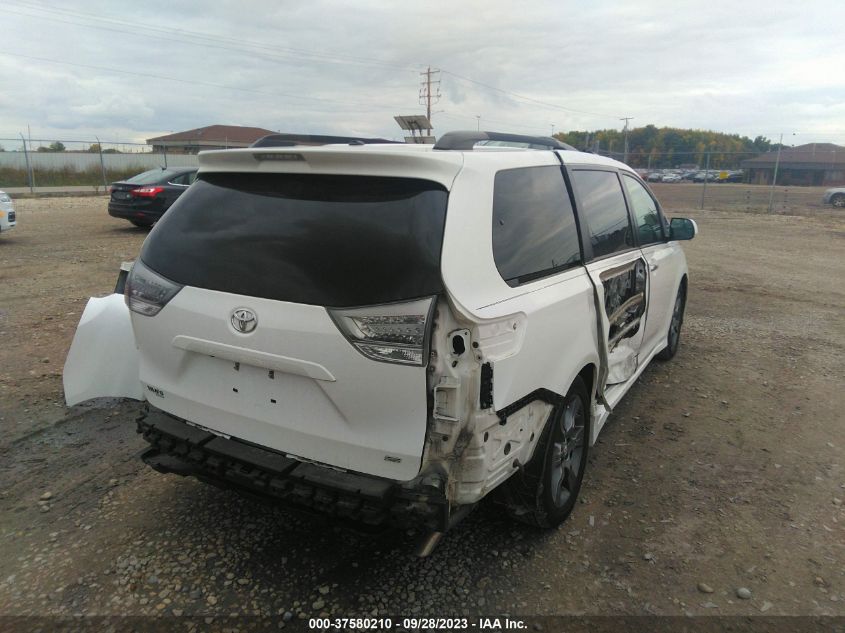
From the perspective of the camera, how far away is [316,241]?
2.26 metres

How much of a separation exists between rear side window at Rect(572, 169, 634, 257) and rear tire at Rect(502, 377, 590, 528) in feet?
3.03

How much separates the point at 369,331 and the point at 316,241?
428 mm

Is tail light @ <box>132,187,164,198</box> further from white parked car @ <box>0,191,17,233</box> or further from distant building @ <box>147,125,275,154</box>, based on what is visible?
distant building @ <box>147,125,275,154</box>

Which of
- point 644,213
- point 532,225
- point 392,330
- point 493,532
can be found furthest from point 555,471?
point 644,213

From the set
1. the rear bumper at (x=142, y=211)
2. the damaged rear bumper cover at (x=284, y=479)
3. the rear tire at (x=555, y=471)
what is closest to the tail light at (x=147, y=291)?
the damaged rear bumper cover at (x=284, y=479)

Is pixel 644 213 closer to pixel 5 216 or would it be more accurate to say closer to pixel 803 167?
pixel 5 216

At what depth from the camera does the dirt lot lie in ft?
8.25

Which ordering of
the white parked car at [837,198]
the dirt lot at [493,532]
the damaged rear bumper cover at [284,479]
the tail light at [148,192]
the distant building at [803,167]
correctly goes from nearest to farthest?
the damaged rear bumper cover at [284,479]
the dirt lot at [493,532]
the tail light at [148,192]
the white parked car at [837,198]
the distant building at [803,167]

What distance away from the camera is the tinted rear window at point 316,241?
2.14 meters

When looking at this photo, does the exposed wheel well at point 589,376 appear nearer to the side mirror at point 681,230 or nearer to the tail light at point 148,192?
the side mirror at point 681,230

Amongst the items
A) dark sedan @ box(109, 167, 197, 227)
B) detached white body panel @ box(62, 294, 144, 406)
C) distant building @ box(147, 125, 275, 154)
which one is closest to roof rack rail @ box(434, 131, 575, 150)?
detached white body panel @ box(62, 294, 144, 406)

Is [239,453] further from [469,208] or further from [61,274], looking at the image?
[61,274]

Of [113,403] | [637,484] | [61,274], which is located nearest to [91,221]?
[61,274]

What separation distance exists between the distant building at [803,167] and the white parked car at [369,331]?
50.1m
